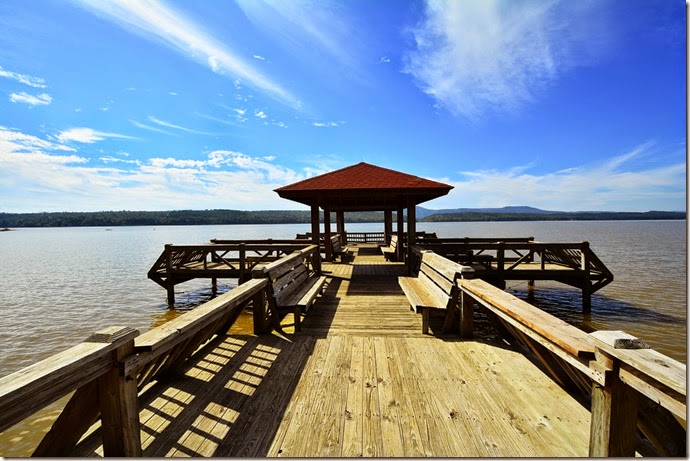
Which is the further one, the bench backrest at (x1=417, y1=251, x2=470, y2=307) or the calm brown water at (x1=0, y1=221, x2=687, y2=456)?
the calm brown water at (x1=0, y1=221, x2=687, y2=456)

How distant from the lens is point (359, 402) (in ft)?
10.0

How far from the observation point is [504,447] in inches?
95.7

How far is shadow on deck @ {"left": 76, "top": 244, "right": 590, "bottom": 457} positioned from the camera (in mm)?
2457

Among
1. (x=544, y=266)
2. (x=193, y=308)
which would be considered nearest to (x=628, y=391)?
(x=544, y=266)

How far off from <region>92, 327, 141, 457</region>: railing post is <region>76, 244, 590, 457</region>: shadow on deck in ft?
1.35

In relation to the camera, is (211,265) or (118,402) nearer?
(118,402)

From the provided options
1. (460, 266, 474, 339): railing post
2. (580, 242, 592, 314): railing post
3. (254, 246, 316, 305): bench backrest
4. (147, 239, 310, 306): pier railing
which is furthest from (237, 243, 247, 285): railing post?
(580, 242, 592, 314): railing post

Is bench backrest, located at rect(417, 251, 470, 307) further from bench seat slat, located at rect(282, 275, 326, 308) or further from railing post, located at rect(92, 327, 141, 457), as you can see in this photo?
railing post, located at rect(92, 327, 141, 457)

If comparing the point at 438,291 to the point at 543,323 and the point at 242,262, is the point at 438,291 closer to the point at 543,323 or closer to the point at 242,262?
the point at 543,323

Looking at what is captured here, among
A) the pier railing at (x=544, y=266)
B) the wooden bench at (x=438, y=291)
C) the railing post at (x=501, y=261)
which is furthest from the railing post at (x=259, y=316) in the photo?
the railing post at (x=501, y=261)

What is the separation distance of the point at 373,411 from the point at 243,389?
4.76 ft

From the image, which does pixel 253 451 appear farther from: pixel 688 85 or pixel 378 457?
pixel 688 85

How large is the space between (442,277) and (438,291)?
1.12 ft

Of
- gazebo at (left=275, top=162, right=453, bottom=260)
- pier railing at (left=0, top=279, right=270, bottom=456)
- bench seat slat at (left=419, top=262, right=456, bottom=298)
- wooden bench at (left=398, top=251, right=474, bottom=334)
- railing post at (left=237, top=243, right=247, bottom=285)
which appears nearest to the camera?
pier railing at (left=0, top=279, right=270, bottom=456)
